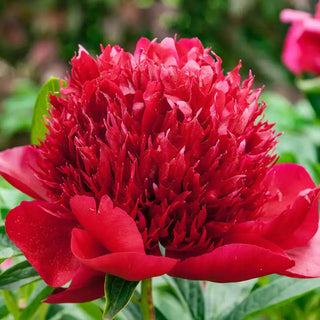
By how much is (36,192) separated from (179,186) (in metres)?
0.13

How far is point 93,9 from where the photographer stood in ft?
8.47

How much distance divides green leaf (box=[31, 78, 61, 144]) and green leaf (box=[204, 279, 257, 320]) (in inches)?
9.3

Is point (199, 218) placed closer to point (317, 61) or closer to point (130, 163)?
point (130, 163)

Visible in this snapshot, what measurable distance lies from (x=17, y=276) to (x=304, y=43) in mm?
782

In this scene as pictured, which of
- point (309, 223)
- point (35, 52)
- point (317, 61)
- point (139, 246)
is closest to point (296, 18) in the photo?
point (317, 61)

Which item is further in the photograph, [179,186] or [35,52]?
[35,52]

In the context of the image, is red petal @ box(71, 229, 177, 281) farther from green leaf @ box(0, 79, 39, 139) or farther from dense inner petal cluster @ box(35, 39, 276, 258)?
green leaf @ box(0, 79, 39, 139)

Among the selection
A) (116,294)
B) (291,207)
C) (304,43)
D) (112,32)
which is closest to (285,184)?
(291,207)

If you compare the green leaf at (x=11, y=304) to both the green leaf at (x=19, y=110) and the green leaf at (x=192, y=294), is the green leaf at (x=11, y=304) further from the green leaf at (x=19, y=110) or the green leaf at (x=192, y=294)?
the green leaf at (x=19, y=110)

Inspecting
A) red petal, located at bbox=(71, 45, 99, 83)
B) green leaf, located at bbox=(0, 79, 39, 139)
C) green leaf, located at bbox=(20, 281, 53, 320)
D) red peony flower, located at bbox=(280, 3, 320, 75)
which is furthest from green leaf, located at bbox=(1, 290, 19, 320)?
green leaf, located at bbox=(0, 79, 39, 139)

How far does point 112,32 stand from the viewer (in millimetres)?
2371

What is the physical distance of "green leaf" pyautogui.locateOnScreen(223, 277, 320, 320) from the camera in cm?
51

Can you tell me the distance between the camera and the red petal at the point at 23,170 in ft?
1.55

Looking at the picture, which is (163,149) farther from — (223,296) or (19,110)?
(19,110)
